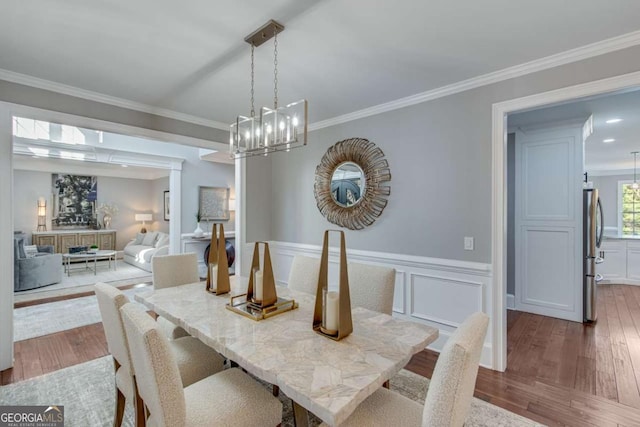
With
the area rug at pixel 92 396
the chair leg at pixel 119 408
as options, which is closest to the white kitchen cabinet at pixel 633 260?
the area rug at pixel 92 396

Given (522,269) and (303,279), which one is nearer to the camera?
(303,279)

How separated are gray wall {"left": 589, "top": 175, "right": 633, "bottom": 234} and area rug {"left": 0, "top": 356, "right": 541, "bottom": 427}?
834 cm

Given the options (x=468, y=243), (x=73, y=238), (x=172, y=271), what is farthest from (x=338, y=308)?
(x=73, y=238)

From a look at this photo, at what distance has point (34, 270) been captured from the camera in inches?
197

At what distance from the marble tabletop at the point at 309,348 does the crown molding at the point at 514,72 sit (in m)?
2.13

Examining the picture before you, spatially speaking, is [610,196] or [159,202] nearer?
[610,196]

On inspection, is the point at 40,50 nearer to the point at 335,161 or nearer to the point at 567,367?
the point at 335,161

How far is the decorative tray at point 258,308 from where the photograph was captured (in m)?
1.77

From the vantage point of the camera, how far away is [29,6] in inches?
66.0

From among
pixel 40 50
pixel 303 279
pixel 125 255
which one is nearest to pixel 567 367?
pixel 303 279

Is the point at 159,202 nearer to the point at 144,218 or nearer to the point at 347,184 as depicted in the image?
the point at 144,218

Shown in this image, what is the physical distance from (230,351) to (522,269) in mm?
4097

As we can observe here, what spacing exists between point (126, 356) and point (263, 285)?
29.9 inches

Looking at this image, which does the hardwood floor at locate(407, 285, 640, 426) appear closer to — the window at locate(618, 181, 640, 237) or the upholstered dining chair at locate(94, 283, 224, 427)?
the upholstered dining chair at locate(94, 283, 224, 427)
